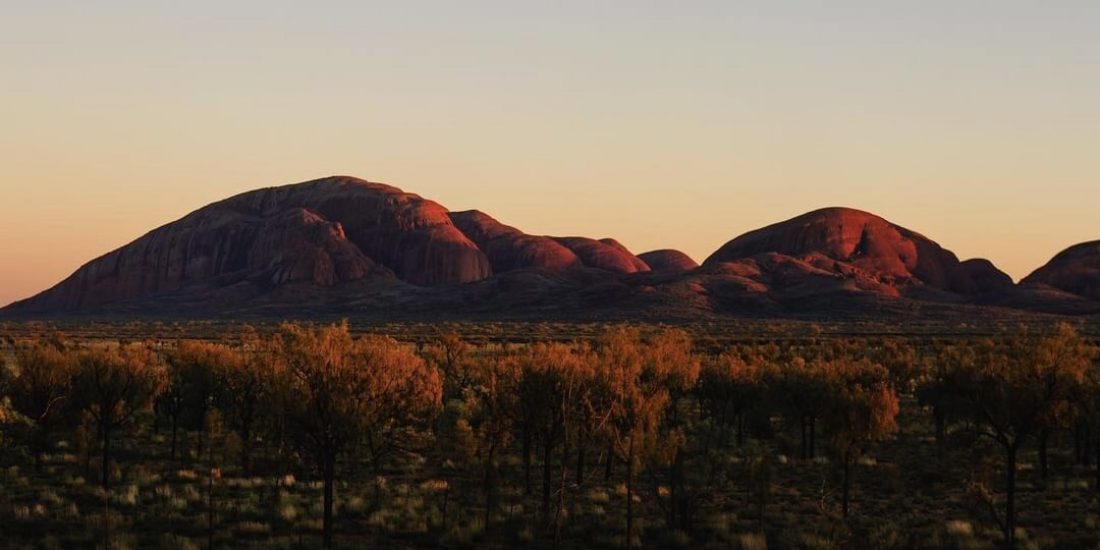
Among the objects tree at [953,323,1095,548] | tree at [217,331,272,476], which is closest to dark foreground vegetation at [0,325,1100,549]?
tree at [953,323,1095,548]

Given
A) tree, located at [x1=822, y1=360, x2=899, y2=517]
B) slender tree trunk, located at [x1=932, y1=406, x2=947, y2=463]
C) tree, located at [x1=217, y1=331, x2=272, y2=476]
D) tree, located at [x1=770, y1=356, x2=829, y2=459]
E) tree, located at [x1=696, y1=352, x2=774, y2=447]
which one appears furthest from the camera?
tree, located at [x1=696, y1=352, x2=774, y2=447]

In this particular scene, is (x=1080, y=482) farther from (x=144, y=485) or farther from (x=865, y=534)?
(x=144, y=485)

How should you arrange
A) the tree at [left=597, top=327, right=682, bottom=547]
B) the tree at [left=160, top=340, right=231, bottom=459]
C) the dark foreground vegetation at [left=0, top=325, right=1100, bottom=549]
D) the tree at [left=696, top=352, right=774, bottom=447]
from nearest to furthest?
the dark foreground vegetation at [left=0, top=325, right=1100, bottom=549], the tree at [left=597, top=327, right=682, bottom=547], the tree at [left=160, top=340, right=231, bottom=459], the tree at [left=696, top=352, right=774, bottom=447]

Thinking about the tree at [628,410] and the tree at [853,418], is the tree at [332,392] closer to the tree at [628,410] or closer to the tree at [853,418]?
the tree at [628,410]

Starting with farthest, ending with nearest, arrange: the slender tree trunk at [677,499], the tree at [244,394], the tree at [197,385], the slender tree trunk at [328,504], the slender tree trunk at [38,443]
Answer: the tree at [197,385]
the tree at [244,394]
the slender tree trunk at [38,443]
the slender tree trunk at [677,499]
the slender tree trunk at [328,504]

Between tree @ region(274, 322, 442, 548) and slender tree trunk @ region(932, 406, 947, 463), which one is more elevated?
tree @ region(274, 322, 442, 548)

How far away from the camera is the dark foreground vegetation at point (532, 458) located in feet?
89.9

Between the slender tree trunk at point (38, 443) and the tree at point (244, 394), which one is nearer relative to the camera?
the slender tree trunk at point (38, 443)

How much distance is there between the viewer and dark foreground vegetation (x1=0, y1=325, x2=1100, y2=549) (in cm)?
2741

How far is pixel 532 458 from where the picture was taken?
43.1 metres

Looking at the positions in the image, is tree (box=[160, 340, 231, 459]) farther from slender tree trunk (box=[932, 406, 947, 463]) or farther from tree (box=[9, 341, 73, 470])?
slender tree trunk (box=[932, 406, 947, 463])

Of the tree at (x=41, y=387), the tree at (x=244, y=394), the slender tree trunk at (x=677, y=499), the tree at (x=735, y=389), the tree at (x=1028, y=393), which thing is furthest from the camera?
the tree at (x=735, y=389)

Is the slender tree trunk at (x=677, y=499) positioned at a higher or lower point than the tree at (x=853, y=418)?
lower

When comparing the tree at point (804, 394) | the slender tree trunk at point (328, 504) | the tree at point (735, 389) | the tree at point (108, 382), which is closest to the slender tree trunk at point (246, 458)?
the tree at point (108, 382)
